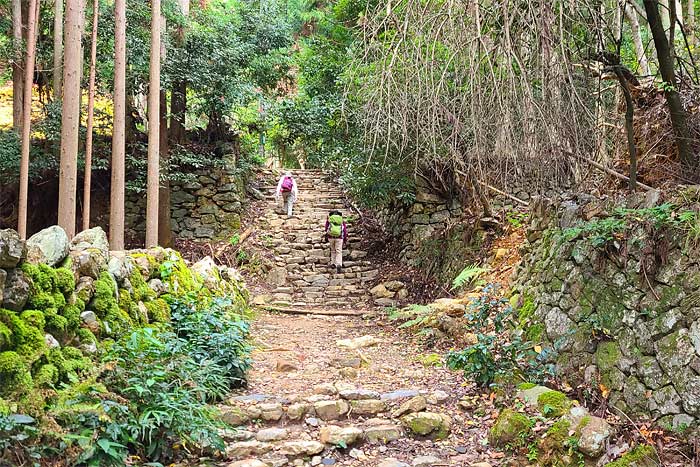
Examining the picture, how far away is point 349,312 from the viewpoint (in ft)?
28.4

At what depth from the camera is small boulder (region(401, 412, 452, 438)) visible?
3725mm

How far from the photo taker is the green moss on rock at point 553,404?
138 inches

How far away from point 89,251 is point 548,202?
499 cm

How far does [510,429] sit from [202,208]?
34.2 ft

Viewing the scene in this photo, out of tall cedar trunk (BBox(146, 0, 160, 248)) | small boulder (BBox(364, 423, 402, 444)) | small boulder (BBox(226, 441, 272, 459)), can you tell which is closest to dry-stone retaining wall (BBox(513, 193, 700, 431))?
small boulder (BBox(364, 423, 402, 444))

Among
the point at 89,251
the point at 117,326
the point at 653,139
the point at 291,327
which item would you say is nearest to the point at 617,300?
the point at 653,139

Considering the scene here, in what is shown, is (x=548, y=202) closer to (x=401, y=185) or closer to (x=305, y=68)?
(x=401, y=185)

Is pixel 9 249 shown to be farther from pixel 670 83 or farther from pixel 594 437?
pixel 670 83

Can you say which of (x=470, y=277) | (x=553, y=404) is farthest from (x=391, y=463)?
(x=470, y=277)

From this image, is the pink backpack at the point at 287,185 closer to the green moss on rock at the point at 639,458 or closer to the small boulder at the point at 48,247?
the small boulder at the point at 48,247

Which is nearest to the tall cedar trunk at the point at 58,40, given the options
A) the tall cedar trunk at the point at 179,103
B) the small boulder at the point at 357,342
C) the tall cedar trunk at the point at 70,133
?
the tall cedar trunk at the point at 179,103

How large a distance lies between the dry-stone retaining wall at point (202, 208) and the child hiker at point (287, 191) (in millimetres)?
1147

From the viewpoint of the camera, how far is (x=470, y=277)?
297 inches

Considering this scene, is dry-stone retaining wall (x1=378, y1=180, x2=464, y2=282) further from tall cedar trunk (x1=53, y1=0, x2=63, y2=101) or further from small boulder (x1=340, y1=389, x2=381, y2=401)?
tall cedar trunk (x1=53, y1=0, x2=63, y2=101)
